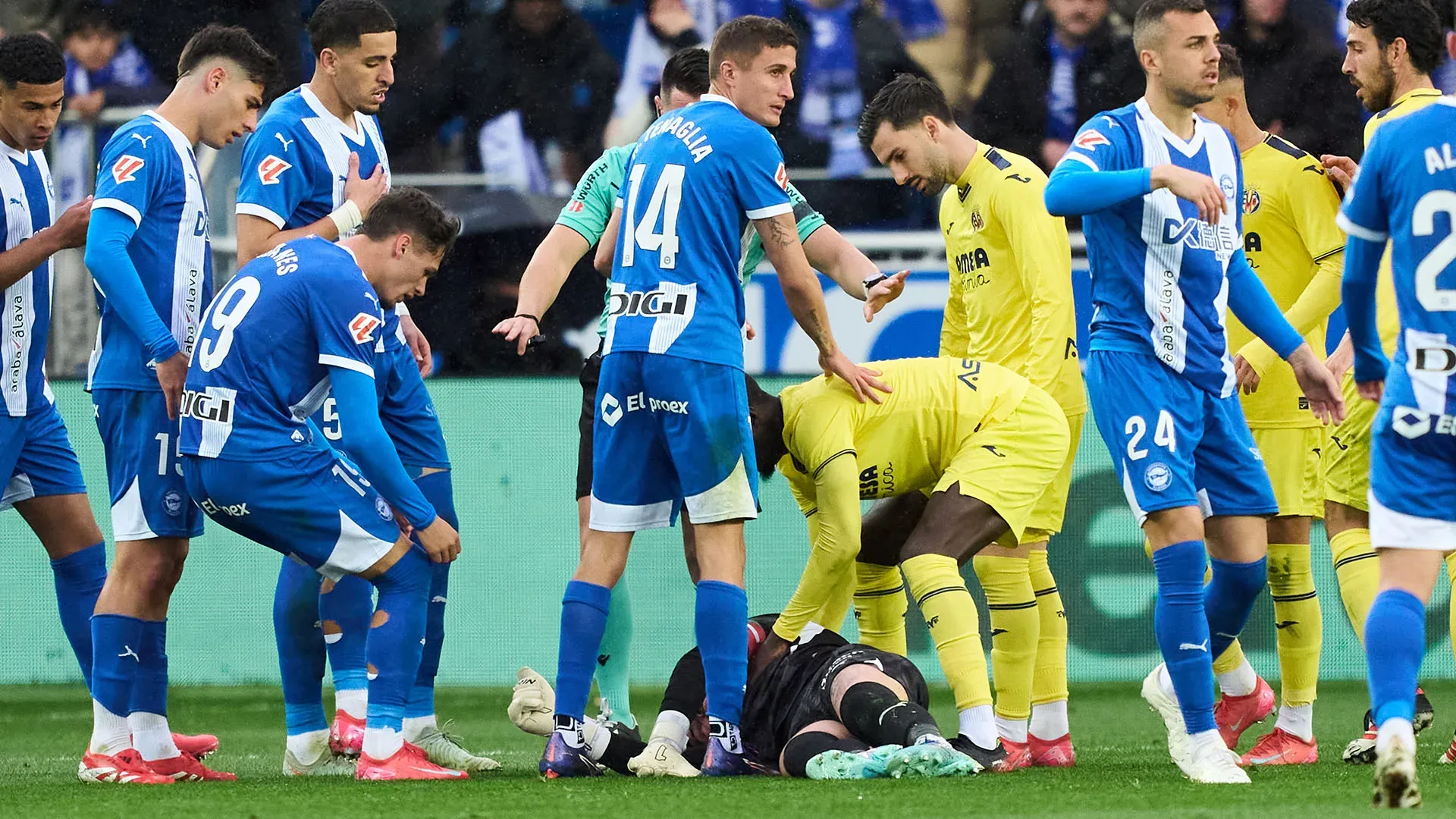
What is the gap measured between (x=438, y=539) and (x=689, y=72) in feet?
6.34

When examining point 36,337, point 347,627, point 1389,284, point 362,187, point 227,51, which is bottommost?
point 347,627

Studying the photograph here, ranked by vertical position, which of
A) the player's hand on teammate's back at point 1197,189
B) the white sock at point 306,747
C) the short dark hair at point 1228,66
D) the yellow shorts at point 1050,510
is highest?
the short dark hair at point 1228,66

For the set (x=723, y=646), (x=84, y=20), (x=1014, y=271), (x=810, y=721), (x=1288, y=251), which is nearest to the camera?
(x=723, y=646)

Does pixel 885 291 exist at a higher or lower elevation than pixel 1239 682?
higher

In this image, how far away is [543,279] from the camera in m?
5.54

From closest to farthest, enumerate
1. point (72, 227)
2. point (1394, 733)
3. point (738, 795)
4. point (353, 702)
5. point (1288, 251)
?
1. point (1394, 733)
2. point (738, 795)
3. point (72, 227)
4. point (353, 702)
5. point (1288, 251)

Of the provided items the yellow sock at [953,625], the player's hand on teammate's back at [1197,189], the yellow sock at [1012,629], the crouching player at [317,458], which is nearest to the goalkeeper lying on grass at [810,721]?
the yellow sock at [953,625]

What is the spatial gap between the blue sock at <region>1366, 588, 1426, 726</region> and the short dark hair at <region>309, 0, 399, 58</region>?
11.3ft

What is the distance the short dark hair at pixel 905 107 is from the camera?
18.2 feet

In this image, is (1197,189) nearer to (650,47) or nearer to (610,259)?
(610,259)

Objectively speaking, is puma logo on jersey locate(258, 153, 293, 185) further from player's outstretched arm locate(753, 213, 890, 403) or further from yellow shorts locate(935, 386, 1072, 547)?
yellow shorts locate(935, 386, 1072, 547)

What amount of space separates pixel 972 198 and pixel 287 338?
88.3 inches

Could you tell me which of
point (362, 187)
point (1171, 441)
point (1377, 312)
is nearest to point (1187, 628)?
point (1171, 441)

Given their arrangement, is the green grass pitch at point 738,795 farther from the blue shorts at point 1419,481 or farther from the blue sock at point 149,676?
the blue shorts at point 1419,481
